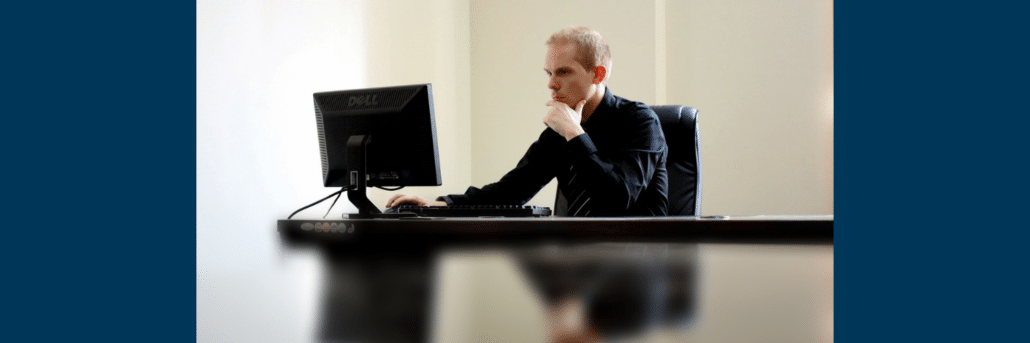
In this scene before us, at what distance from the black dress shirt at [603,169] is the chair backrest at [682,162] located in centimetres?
11

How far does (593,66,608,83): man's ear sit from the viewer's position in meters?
1.84

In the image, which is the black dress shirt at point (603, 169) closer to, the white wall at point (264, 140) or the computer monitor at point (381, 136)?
the computer monitor at point (381, 136)

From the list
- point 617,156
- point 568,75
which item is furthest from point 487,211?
point 568,75

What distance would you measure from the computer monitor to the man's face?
45cm

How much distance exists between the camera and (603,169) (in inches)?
61.6

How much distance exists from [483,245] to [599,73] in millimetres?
824

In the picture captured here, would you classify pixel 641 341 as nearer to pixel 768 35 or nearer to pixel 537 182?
pixel 537 182

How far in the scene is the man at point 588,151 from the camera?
5.28 feet

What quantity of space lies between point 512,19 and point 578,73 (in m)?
1.67

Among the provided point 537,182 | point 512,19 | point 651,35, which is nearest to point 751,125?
point 651,35

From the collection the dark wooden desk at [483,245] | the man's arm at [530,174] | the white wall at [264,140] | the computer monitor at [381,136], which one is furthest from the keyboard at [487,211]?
the man's arm at [530,174]

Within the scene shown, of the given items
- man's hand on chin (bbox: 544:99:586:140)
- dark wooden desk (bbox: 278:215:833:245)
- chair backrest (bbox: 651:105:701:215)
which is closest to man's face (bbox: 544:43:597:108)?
man's hand on chin (bbox: 544:99:586:140)

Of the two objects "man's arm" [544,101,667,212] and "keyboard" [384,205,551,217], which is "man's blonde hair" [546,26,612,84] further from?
"keyboard" [384,205,551,217]

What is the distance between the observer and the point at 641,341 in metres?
0.93
